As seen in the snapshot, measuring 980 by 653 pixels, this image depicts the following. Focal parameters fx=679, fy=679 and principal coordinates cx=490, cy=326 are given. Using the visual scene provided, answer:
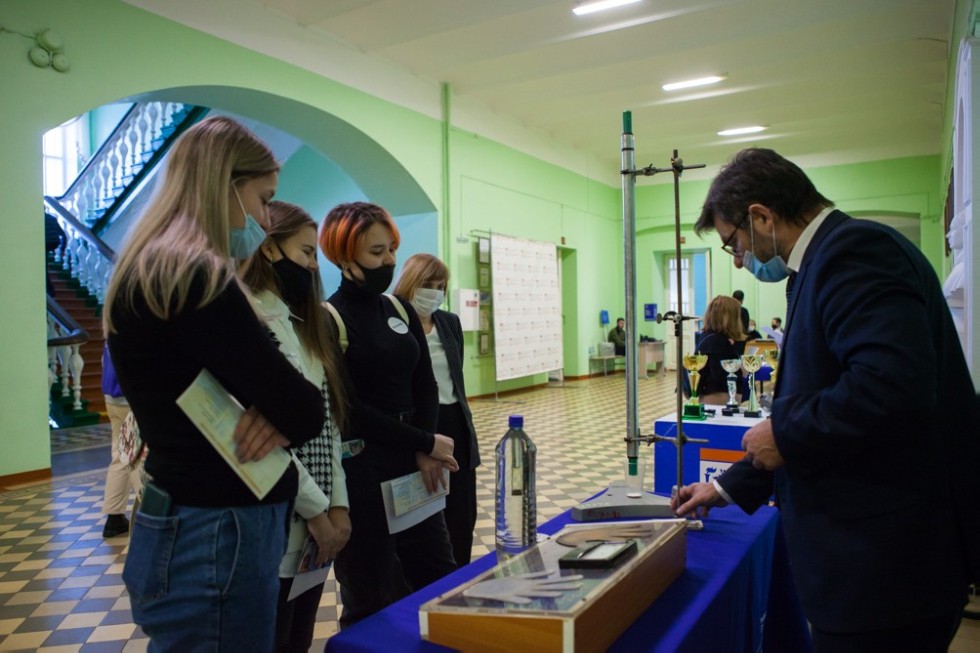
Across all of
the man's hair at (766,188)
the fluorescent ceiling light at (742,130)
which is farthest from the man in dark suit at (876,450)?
the fluorescent ceiling light at (742,130)

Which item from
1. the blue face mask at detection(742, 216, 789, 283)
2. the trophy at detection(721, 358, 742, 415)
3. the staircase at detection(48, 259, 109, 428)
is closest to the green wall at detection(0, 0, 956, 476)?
the staircase at detection(48, 259, 109, 428)

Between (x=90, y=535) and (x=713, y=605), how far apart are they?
3900mm

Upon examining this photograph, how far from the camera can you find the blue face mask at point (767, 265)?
4.63ft

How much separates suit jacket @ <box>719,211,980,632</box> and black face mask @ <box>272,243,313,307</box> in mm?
1048

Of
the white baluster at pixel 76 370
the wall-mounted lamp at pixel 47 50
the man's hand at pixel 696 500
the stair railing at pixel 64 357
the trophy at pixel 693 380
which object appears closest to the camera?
the man's hand at pixel 696 500

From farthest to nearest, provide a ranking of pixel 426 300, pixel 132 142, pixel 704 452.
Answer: pixel 132 142 → pixel 704 452 → pixel 426 300

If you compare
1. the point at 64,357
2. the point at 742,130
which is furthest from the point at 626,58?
the point at 64,357

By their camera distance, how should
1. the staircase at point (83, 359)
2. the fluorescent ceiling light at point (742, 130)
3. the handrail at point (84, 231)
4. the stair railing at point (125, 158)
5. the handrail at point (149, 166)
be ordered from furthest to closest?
the fluorescent ceiling light at point (742, 130) → the stair railing at point (125, 158) → the handrail at point (149, 166) → the handrail at point (84, 231) → the staircase at point (83, 359)

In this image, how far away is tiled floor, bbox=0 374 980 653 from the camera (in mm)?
2693

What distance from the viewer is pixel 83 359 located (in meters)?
8.68

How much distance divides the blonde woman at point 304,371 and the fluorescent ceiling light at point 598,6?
586cm

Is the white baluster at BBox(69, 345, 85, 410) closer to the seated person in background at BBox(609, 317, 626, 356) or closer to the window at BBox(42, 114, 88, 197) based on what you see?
the window at BBox(42, 114, 88, 197)

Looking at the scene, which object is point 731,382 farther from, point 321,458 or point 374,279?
point 321,458

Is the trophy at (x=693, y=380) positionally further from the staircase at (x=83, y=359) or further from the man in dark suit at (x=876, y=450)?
the staircase at (x=83, y=359)
